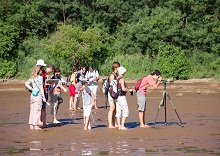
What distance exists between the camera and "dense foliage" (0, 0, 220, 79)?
42.1 meters

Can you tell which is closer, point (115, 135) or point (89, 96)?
point (115, 135)

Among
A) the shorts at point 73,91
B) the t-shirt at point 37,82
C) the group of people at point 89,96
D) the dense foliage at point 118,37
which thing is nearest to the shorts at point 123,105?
the group of people at point 89,96

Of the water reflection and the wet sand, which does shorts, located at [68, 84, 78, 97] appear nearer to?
the wet sand

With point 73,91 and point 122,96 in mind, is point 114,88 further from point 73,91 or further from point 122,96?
point 73,91

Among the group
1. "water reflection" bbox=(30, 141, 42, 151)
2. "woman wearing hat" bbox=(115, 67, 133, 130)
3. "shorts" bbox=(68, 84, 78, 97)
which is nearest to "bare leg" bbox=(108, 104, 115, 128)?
"woman wearing hat" bbox=(115, 67, 133, 130)

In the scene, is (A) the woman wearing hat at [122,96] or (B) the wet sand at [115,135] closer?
(B) the wet sand at [115,135]

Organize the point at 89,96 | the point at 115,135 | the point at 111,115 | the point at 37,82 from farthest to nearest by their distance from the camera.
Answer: the point at 111,115 < the point at 89,96 < the point at 37,82 < the point at 115,135

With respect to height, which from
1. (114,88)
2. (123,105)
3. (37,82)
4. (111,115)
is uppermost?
(37,82)

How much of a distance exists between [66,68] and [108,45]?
457 cm

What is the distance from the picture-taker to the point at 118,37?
1897 inches

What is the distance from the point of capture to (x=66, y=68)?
43.1 meters

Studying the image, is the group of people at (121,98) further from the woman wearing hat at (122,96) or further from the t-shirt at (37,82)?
the t-shirt at (37,82)

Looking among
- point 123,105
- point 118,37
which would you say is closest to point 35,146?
point 123,105

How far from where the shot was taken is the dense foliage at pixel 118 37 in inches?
1656
